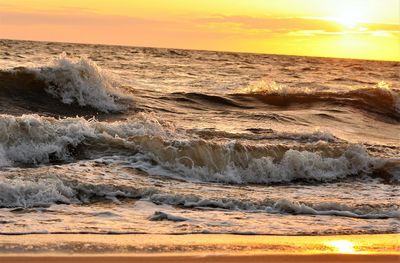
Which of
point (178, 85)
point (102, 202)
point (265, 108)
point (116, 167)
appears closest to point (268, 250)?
point (102, 202)

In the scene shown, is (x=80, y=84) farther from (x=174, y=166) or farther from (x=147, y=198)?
(x=147, y=198)

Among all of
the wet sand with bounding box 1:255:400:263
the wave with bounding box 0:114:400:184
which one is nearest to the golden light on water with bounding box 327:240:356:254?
the wet sand with bounding box 1:255:400:263

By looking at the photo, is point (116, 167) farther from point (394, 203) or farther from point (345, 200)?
point (394, 203)

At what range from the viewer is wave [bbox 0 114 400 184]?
10.9m

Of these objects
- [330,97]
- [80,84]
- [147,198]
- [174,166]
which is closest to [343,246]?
[147,198]

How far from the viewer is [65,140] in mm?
11516

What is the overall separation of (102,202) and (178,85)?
17970 mm

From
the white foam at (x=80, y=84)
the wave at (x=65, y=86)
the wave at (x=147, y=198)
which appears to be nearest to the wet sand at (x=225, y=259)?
the wave at (x=147, y=198)

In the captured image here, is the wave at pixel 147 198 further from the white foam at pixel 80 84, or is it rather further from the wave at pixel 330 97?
the wave at pixel 330 97

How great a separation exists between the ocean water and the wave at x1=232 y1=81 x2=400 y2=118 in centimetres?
302

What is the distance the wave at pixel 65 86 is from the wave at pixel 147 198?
9148mm

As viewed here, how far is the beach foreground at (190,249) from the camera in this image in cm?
577

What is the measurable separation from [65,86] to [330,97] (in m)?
10.7

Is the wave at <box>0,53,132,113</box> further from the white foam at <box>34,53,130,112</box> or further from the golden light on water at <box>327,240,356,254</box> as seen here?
the golden light on water at <box>327,240,356,254</box>
